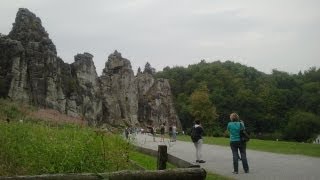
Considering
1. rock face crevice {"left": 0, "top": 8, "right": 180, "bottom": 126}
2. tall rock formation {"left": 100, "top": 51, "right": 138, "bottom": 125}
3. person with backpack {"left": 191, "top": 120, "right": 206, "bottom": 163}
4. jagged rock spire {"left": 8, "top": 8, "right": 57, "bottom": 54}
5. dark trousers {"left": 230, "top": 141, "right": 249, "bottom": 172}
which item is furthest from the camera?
tall rock formation {"left": 100, "top": 51, "right": 138, "bottom": 125}

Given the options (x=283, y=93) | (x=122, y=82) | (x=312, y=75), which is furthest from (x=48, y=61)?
(x=312, y=75)

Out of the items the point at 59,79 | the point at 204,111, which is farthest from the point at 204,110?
the point at 59,79

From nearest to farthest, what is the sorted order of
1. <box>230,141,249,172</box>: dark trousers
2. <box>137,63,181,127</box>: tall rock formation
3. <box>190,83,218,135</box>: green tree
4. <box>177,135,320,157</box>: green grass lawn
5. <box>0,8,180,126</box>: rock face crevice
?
<box>230,141,249,172</box>: dark trousers, <box>177,135,320,157</box>: green grass lawn, <box>0,8,180,126</box>: rock face crevice, <box>137,63,181,127</box>: tall rock formation, <box>190,83,218,135</box>: green tree

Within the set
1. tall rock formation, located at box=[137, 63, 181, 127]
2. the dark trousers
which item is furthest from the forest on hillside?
the dark trousers

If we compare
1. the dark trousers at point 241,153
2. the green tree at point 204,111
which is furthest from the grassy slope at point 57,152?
the green tree at point 204,111

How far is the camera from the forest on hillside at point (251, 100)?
92.2 m

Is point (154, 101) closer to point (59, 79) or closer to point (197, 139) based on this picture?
point (59, 79)

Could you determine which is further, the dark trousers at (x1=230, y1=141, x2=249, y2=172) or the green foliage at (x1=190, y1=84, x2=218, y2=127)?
the green foliage at (x1=190, y1=84, x2=218, y2=127)

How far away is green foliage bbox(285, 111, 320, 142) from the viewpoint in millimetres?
86562

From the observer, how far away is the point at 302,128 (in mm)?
86688

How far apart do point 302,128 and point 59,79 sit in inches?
1856

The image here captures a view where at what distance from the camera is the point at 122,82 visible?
7956cm

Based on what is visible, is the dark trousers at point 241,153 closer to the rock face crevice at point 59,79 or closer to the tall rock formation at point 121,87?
the rock face crevice at point 59,79

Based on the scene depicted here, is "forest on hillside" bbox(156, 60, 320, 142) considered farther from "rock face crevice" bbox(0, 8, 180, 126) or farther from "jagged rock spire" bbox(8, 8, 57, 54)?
"jagged rock spire" bbox(8, 8, 57, 54)
